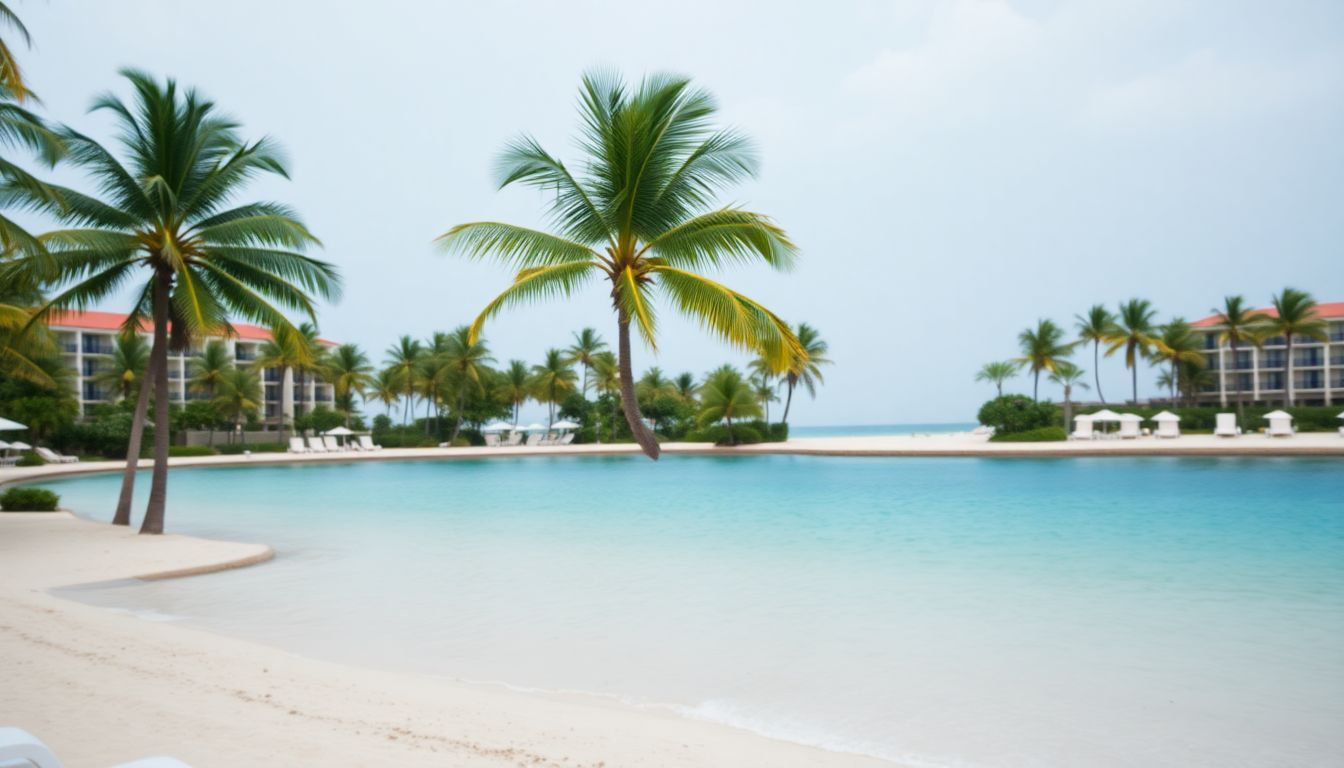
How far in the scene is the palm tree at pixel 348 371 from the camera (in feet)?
178

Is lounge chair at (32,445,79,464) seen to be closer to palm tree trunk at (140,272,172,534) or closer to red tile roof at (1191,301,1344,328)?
palm tree trunk at (140,272,172,534)

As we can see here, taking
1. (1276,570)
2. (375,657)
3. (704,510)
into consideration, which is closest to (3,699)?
(375,657)

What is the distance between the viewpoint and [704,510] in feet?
60.5

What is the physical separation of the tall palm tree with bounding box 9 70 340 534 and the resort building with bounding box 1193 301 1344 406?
228 ft

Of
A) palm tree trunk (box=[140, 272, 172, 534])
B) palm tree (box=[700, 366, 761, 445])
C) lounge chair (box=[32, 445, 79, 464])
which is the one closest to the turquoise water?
palm tree trunk (box=[140, 272, 172, 534])

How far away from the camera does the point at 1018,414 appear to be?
4225cm

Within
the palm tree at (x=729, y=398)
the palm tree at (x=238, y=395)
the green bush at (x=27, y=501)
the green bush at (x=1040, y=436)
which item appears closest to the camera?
the green bush at (x=27, y=501)

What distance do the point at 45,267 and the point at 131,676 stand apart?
26.0 feet

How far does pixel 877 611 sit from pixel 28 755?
766 cm

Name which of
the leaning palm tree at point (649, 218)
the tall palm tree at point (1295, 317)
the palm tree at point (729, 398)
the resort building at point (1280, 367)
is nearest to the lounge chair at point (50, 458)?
the palm tree at point (729, 398)

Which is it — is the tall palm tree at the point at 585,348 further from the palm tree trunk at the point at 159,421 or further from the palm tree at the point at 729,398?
the palm tree trunk at the point at 159,421

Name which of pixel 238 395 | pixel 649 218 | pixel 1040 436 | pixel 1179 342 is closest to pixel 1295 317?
pixel 1179 342

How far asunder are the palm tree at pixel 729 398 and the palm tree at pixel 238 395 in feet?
92.9

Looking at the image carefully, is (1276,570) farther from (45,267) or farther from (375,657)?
(45,267)
